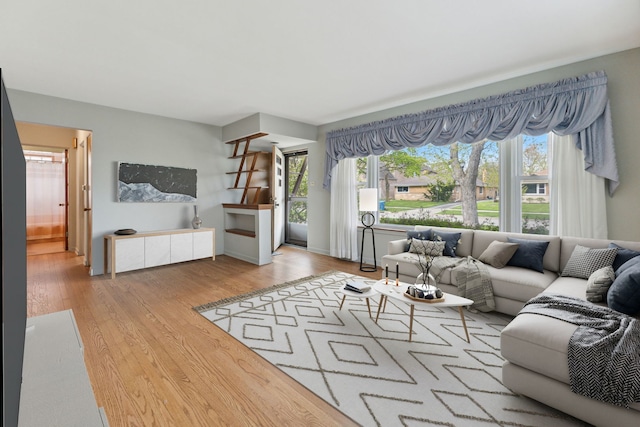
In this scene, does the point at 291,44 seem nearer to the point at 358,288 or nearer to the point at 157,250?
the point at 358,288

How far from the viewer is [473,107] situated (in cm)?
386

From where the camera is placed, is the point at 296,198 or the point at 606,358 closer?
the point at 606,358

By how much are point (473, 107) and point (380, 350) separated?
3.23m

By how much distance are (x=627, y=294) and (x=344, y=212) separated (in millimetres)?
3931

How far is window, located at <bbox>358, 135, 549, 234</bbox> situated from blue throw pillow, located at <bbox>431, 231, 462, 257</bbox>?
625 millimetres

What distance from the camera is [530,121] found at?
3.42 metres

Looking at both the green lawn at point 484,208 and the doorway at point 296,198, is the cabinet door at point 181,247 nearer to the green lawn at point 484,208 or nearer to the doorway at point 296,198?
the doorway at point 296,198

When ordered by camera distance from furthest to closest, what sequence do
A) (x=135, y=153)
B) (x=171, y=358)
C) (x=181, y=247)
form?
(x=181, y=247)
(x=135, y=153)
(x=171, y=358)

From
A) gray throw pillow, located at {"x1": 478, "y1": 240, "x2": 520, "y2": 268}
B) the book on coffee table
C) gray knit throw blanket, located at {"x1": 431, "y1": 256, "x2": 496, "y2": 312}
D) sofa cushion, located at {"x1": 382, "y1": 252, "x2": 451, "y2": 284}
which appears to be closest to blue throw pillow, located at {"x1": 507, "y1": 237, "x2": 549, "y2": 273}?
gray throw pillow, located at {"x1": 478, "y1": 240, "x2": 520, "y2": 268}

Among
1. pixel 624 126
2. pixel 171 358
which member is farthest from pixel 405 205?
pixel 171 358

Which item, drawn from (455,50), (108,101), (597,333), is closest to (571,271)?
(597,333)

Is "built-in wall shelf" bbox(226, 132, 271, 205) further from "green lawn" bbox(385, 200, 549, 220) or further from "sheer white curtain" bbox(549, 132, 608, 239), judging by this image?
"sheer white curtain" bbox(549, 132, 608, 239)

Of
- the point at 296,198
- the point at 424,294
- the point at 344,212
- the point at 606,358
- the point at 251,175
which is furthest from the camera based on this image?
the point at 296,198

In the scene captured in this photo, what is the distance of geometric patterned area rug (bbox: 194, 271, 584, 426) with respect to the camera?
1.66 metres
